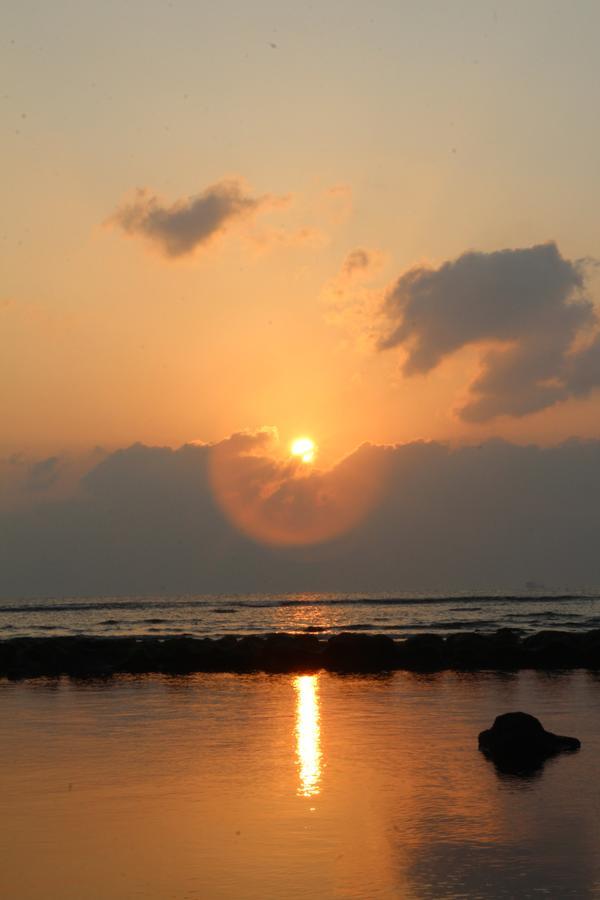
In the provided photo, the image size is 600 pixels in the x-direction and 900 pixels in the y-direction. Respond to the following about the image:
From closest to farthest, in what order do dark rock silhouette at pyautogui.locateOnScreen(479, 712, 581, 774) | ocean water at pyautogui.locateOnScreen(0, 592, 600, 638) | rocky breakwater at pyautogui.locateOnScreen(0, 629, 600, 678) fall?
dark rock silhouette at pyautogui.locateOnScreen(479, 712, 581, 774) < rocky breakwater at pyautogui.locateOnScreen(0, 629, 600, 678) < ocean water at pyautogui.locateOnScreen(0, 592, 600, 638)

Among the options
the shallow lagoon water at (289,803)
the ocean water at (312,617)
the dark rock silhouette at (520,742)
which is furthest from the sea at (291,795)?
the ocean water at (312,617)

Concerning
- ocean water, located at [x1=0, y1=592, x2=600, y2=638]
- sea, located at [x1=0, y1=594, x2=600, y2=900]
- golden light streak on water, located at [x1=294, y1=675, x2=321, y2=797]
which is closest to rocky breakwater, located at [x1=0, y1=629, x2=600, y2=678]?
sea, located at [x1=0, y1=594, x2=600, y2=900]

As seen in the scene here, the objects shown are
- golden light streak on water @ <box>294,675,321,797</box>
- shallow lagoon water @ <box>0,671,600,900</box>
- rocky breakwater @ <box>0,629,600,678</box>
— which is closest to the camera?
shallow lagoon water @ <box>0,671,600,900</box>

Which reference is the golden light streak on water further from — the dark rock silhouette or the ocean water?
the ocean water

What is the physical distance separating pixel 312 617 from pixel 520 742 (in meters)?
Result: 68.2

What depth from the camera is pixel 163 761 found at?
53.4 feet

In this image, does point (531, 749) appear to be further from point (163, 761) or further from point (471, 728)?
point (163, 761)

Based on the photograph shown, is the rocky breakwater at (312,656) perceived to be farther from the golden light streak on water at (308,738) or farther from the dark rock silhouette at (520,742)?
the dark rock silhouette at (520,742)

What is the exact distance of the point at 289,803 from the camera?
13188 millimetres

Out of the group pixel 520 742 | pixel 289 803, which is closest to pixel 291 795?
pixel 289 803

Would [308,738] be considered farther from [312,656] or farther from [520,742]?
[312,656]

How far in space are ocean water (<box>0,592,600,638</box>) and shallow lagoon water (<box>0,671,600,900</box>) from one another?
38566mm

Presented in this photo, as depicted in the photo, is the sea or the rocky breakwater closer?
the sea

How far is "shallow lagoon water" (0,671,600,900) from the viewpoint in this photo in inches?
396
